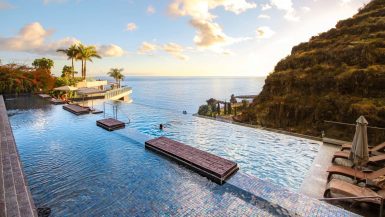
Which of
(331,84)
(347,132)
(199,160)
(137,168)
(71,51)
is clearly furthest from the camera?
(71,51)

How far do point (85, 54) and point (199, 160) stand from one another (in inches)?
1782

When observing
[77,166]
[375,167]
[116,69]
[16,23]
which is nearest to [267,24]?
[375,167]

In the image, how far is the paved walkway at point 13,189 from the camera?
4.41 meters

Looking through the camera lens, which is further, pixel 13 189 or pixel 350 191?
pixel 13 189

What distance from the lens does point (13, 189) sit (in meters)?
5.25

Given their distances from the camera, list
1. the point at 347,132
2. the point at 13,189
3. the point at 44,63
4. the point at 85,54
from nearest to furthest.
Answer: the point at 13,189 → the point at 347,132 → the point at 85,54 → the point at 44,63

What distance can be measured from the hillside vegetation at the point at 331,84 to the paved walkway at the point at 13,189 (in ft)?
70.1

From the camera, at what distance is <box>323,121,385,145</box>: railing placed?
8.66m

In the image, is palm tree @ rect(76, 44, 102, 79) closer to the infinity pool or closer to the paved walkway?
the infinity pool

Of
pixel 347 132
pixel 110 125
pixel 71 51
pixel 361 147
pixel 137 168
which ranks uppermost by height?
pixel 71 51

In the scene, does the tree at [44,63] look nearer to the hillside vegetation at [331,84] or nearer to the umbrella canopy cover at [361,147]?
the hillside vegetation at [331,84]

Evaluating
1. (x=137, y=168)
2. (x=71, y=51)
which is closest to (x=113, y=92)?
(x=71, y=51)

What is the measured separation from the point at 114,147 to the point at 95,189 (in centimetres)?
390

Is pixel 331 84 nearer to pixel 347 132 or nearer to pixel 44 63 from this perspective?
pixel 347 132
